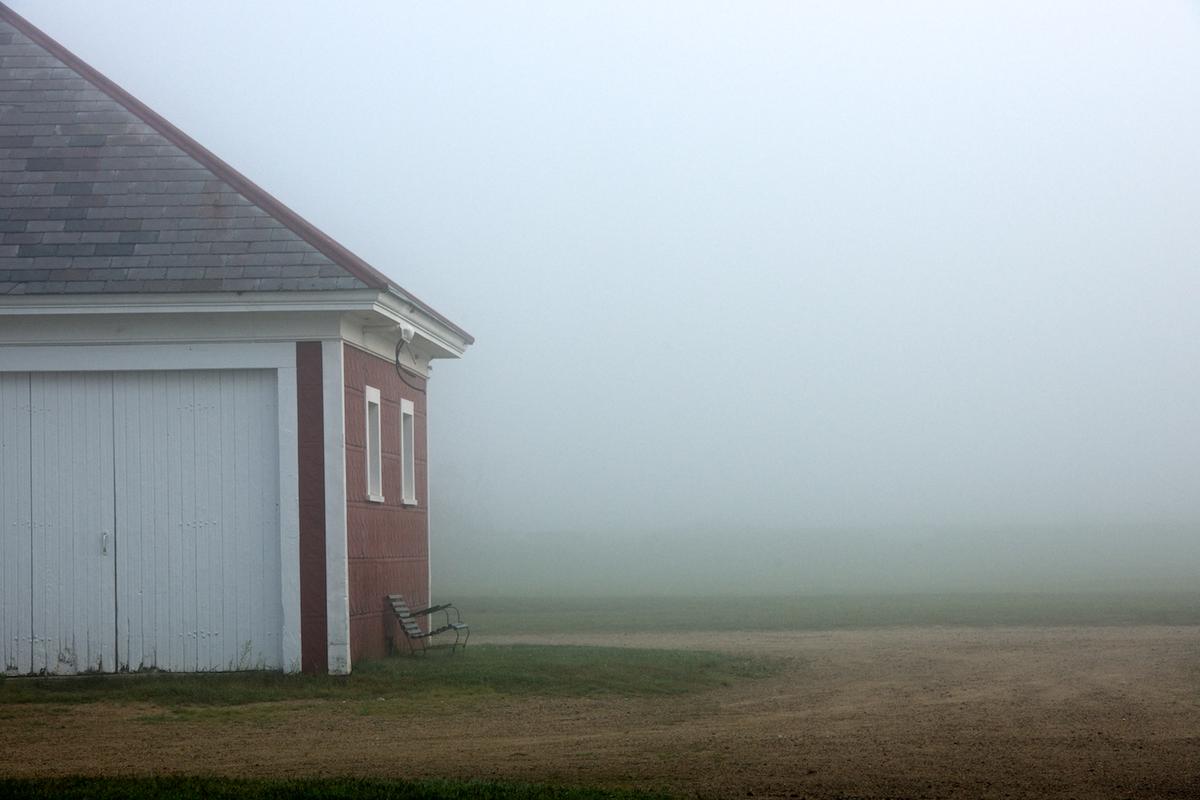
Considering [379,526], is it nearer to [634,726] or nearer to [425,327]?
[425,327]

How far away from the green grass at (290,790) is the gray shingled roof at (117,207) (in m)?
7.18

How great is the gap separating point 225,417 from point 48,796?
7596 mm

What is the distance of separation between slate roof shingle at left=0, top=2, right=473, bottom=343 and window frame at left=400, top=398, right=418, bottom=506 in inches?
123

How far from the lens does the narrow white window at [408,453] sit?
20.5 meters

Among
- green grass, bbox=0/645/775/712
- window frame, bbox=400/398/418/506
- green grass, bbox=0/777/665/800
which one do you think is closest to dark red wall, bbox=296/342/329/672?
green grass, bbox=0/645/775/712

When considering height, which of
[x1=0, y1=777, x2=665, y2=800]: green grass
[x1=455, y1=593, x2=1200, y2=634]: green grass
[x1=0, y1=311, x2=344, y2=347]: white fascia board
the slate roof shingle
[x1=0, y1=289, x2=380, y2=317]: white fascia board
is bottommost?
[x1=455, y1=593, x2=1200, y2=634]: green grass

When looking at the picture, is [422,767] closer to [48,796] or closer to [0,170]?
[48,796]

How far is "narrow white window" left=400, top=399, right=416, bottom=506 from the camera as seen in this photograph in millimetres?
20516

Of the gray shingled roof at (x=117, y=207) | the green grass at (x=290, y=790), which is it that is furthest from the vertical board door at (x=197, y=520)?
the green grass at (x=290, y=790)

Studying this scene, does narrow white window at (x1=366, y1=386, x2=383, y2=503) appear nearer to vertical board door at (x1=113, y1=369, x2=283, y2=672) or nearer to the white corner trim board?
the white corner trim board

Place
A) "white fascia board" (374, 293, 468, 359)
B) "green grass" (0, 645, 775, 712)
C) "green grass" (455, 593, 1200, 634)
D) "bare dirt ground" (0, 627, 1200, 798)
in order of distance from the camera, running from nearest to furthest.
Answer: "bare dirt ground" (0, 627, 1200, 798), "green grass" (0, 645, 775, 712), "white fascia board" (374, 293, 468, 359), "green grass" (455, 593, 1200, 634)

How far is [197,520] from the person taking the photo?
16156 mm

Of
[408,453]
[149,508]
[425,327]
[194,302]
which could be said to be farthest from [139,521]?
[408,453]

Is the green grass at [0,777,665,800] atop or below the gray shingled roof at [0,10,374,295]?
below
